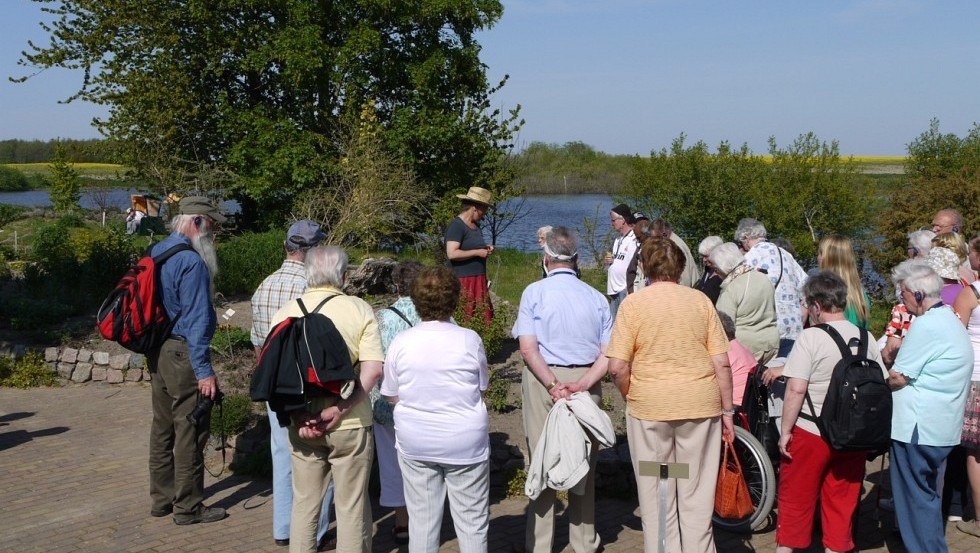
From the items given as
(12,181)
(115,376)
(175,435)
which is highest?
(12,181)

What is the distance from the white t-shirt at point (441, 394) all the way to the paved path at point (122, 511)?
125cm

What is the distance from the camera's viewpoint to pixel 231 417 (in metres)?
6.73

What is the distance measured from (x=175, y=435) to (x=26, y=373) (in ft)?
15.8

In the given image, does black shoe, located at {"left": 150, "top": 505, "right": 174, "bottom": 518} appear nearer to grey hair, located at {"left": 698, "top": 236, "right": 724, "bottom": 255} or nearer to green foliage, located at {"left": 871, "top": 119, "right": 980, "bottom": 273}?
grey hair, located at {"left": 698, "top": 236, "right": 724, "bottom": 255}

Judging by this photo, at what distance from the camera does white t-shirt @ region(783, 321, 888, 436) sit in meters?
4.33

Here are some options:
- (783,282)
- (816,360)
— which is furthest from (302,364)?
(783,282)

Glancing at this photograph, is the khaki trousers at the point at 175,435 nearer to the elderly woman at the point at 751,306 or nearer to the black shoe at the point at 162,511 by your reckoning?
the black shoe at the point at 162,511

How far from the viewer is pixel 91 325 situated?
10500mm

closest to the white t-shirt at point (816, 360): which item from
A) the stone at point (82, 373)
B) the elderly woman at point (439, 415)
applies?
the elderly woman at point (439, 415)

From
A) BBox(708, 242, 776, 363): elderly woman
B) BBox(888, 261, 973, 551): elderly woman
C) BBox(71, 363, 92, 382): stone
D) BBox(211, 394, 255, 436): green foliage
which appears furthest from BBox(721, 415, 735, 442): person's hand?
BBox(71, 363, 92, 382): stone

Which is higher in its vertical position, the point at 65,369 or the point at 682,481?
the point at 682,481

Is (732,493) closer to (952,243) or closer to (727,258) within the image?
(727,258)

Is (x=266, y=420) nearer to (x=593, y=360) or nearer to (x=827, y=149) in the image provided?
(x=593, y=360)

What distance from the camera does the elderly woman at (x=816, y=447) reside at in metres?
4.34
